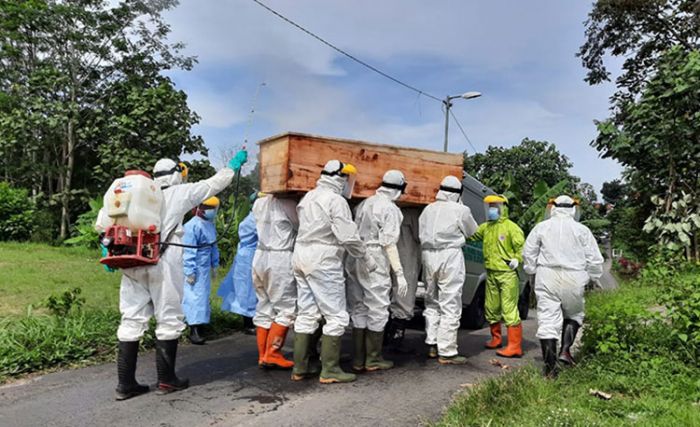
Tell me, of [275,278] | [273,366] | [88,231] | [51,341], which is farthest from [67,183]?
[273,366]

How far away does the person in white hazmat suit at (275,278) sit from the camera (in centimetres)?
527

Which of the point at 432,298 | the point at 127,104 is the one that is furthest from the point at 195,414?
the point at 127,104

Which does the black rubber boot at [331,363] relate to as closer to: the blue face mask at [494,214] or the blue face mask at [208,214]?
the blue face mask at [208,214]

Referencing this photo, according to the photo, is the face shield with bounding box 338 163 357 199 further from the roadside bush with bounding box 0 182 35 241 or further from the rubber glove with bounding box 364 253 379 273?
the roadside bush with bounding box 0 182 35 241

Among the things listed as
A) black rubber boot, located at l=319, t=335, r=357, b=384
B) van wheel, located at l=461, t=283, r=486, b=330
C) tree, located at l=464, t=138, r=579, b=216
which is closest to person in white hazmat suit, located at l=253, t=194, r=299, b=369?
black rubber boot, located at l=319, t=335, r=357, b=384

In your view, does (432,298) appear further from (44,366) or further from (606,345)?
(44,366)

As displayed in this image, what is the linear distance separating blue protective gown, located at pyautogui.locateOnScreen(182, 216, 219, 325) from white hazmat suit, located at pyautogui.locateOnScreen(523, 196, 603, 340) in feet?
12.8

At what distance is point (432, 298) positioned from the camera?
5.84 meters

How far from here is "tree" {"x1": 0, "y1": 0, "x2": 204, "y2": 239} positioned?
16.7 metres

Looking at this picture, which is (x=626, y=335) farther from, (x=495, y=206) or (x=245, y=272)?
(x=245, y=272)

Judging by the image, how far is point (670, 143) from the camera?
11.0m

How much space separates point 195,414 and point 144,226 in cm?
155

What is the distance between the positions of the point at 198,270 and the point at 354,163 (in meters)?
2.51

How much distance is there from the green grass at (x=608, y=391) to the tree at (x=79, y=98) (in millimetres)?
14845
